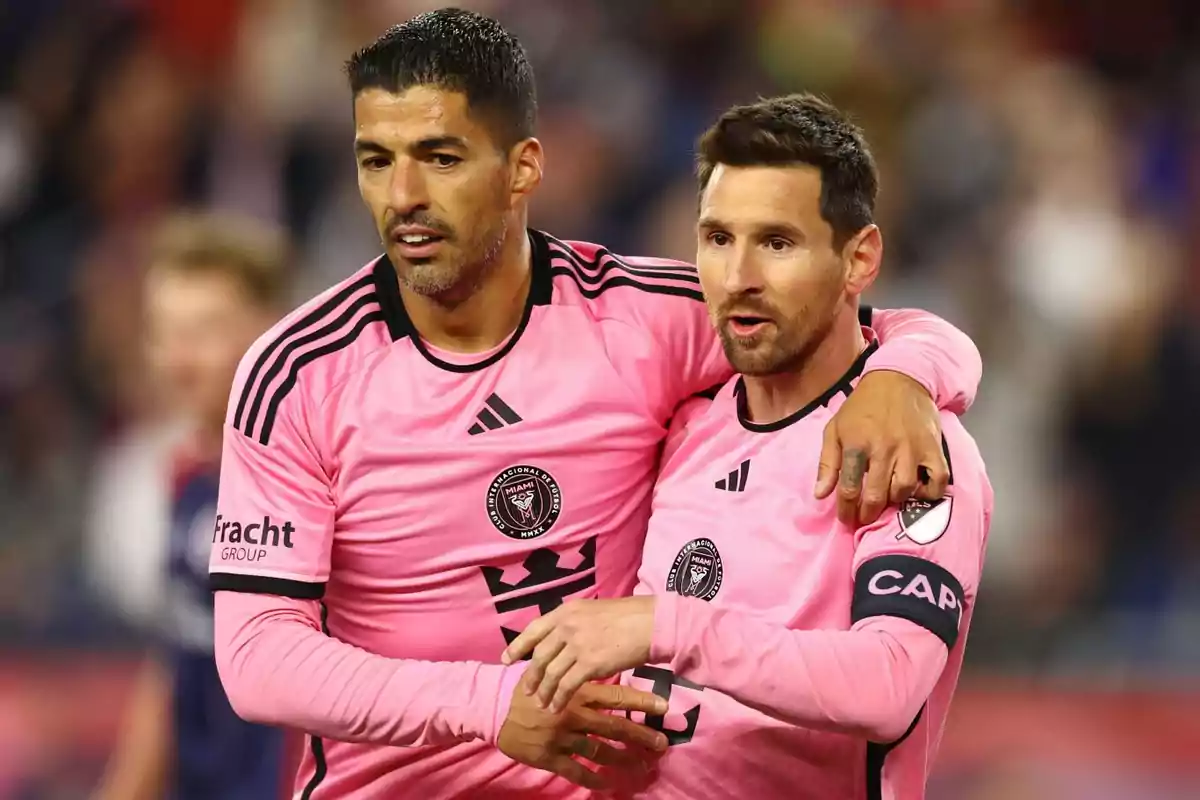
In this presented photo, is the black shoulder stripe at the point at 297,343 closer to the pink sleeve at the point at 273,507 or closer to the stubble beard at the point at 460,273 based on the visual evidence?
the pink sleeve at the point at 273,507

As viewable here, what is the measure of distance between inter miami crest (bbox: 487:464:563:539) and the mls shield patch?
2.35 feet

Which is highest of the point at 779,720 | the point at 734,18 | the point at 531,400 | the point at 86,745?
the point at 734,18

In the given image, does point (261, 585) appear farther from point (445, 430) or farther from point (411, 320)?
point (411, 320)

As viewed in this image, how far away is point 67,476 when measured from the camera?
766cm

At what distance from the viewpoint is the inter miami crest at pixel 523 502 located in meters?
3.52

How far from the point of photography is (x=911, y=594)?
121 inches

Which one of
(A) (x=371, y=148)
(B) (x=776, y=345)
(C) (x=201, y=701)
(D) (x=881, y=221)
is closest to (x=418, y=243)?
(A) (x=371, y=148)

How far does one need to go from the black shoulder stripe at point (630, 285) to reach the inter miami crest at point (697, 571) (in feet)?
1.84

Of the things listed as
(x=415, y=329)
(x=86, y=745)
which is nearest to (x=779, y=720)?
(x=415, y=329)

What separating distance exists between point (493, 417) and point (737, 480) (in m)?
0.50

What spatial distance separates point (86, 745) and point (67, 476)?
1508 mm

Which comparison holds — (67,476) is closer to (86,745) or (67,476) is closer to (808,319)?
(86,745)

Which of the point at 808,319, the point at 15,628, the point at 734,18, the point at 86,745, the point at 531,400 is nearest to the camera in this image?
the point at 808,319

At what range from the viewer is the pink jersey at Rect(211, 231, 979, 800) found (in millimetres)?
3455
